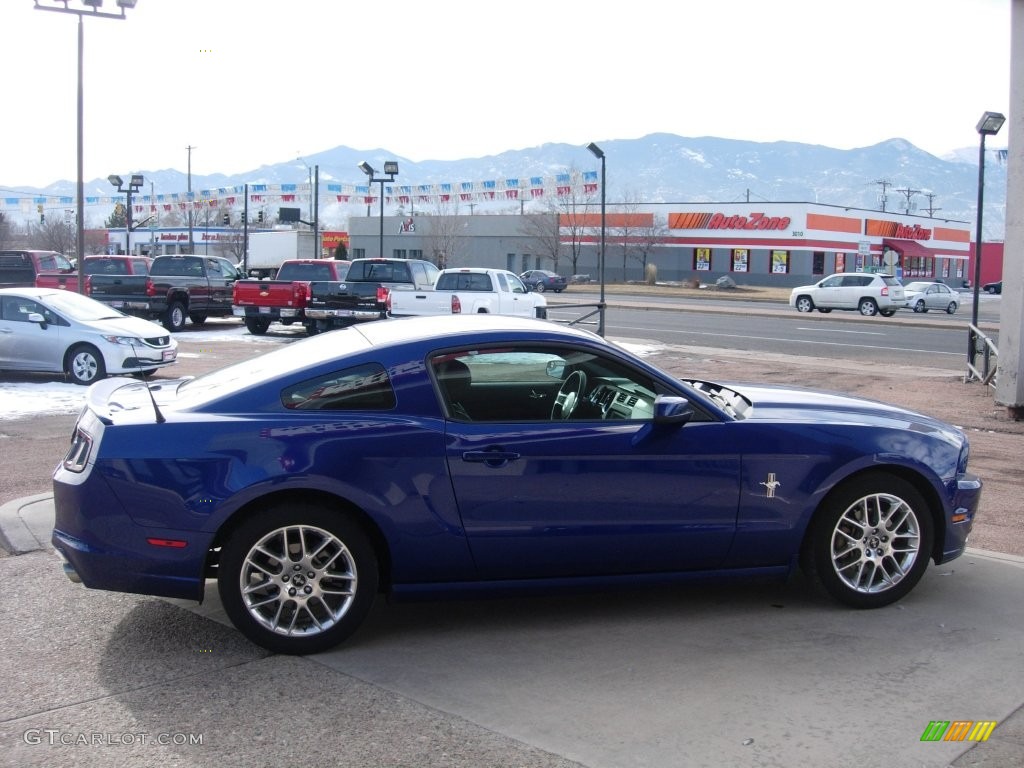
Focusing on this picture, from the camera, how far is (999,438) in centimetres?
1155

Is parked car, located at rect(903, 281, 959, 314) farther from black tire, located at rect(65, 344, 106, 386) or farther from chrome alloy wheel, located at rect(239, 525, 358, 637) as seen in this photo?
chrome alloy wheel, located at rect(239, 525, 358, 637)

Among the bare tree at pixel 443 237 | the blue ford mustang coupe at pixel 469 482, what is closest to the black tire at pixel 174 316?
the blue ford mustang coupe at pixel 469 482

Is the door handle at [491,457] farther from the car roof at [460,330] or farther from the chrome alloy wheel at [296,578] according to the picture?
the chrome alloy wheel at [296,578]

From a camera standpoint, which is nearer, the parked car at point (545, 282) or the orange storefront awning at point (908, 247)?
the parked car at point (545, 282)

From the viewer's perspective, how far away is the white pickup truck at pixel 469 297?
75.9 ft

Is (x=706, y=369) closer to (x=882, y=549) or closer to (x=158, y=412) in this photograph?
(x=882, y=549)

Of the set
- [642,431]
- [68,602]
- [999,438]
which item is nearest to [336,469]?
[642,431]

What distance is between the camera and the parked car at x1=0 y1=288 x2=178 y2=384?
49.7 feet

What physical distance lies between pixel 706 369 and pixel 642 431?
14.9 m

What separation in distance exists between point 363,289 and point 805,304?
79.6 feet

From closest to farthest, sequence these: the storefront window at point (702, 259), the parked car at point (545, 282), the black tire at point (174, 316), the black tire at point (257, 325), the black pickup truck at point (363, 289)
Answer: the black pickup truck at point (363, 289) < the black tire at point (257, 325) < the black tire at point (174, 316) < the parked car at point (545, 282) < the storefront window at point (702, 259)

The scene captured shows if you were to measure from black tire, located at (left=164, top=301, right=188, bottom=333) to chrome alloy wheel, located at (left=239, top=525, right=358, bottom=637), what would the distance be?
22540mm

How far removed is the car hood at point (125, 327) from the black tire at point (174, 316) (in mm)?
9921

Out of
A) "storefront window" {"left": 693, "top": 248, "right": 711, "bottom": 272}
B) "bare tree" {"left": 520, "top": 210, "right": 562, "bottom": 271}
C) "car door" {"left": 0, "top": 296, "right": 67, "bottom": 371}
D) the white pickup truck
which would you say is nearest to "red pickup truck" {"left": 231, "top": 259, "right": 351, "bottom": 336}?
the white pickup truck
